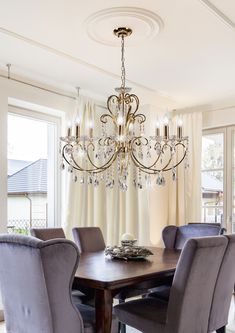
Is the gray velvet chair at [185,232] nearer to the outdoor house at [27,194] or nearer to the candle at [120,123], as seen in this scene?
the candle at [120,123]

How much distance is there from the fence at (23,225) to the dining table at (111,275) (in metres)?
1.42

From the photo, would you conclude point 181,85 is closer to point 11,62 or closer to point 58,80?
point 58,80

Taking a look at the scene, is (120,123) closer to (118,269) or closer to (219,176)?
(118,269)

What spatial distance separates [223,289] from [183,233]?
1154 mm

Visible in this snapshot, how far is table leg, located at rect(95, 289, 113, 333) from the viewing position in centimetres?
213

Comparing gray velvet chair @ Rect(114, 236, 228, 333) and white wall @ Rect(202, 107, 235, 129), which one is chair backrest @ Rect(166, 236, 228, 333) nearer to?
gray velvet chair @ Rect(114, 236, 228, 333)

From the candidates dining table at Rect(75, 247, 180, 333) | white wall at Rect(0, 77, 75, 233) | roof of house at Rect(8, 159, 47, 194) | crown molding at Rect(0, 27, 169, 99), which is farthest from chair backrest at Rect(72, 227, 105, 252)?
crown molding at Rect(0, 27, 169, 99)

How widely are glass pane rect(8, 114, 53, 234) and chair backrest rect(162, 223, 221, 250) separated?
1560 mm

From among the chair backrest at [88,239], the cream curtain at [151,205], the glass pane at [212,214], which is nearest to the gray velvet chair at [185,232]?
the chair backrest at [88,239]

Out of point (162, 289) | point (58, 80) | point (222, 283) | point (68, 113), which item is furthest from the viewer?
point (68, 113)

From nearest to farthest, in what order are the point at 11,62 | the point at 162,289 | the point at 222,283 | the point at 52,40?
the point at 222,283 < the point at 52,40 < the point at 162,289 < the point at 11,62

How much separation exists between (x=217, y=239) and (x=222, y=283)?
442 mm

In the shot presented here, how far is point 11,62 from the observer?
11.7 ft

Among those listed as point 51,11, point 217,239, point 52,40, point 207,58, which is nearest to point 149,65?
point 207,58
